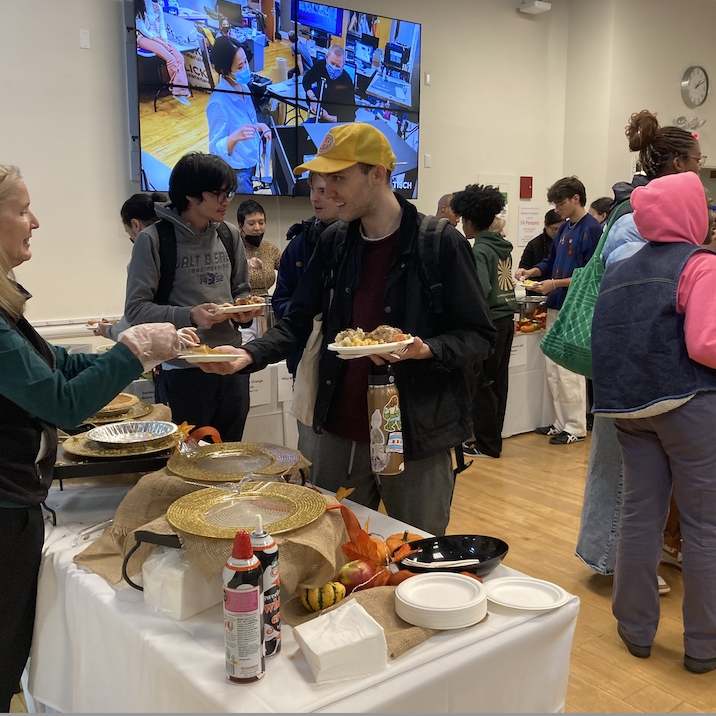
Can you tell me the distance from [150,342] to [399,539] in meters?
0.67

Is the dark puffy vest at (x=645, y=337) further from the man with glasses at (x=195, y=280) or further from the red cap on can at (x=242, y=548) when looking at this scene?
the red cap on can at (x=242, y=548)

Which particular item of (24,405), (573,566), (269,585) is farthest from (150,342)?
(573,566)

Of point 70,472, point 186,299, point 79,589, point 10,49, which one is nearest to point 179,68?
point 10,49

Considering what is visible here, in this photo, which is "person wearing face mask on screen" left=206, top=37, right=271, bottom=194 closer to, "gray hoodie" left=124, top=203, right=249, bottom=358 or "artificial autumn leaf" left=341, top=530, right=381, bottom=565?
"gray hoodie" left=124, top=203, right=249, bottom=358

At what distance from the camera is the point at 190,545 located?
123 centimetres

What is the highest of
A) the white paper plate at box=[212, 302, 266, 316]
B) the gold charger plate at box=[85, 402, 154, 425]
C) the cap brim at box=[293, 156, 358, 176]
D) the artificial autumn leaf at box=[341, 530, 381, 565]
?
the cap brim at box=[293, 156, 358, 176]

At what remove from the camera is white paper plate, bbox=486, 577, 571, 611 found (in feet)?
4.16

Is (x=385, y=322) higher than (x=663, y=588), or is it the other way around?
(x=385, y=322)

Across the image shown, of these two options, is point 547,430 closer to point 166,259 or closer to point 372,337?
point 166,259

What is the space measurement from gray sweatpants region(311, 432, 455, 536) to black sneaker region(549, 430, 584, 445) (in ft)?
10.4

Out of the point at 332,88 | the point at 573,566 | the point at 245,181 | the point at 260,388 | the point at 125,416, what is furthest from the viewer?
the point at 332,88

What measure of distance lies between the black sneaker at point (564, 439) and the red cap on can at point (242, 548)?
4.16 m

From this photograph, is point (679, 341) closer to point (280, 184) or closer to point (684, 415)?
point (684, 415)

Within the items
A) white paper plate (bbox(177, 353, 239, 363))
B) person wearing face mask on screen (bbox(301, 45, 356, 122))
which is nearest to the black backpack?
white paper plate (bbox(177, 353, 239, 363))
